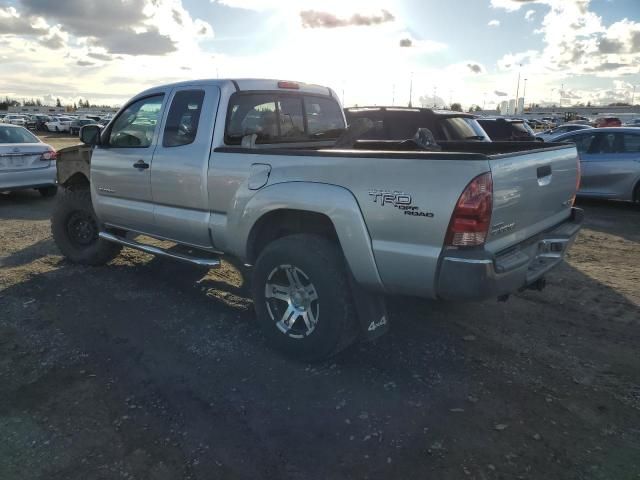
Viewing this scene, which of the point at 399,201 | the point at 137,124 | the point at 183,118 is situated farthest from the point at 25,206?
the point at 399,201

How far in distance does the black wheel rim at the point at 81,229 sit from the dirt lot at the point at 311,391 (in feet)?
3.13

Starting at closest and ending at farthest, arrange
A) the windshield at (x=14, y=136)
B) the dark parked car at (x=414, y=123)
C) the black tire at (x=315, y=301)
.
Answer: the black tire at (x=315, y=301), the dark parked car at (x=414, y=123), the windshield at (x=14, y=136)

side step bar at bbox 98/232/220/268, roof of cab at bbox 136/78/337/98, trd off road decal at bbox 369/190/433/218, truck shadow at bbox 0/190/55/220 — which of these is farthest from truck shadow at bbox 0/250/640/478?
truck shadow at bbox 0/190/55/220

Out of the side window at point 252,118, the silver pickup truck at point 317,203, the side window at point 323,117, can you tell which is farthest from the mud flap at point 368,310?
the side window at point 323,117

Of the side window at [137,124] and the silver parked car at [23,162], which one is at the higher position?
the side window at [137,124]

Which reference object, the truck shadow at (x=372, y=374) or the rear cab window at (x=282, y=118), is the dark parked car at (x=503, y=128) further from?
the rear cab window at (x=282, y=118)

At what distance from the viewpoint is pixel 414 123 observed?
344 inches

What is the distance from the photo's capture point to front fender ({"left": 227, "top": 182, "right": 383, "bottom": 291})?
10.3ft

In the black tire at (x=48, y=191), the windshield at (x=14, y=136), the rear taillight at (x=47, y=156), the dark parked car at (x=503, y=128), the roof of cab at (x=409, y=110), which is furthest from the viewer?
the dark parked car at (x=503, y=128)

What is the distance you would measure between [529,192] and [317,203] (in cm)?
135

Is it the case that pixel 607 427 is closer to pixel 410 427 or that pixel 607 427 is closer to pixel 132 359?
pixel 410 427

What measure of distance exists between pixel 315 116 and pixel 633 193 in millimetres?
7405

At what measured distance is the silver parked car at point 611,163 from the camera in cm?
943

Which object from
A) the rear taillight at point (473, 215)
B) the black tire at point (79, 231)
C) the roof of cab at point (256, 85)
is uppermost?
the roof of cab at point (256, 85)
